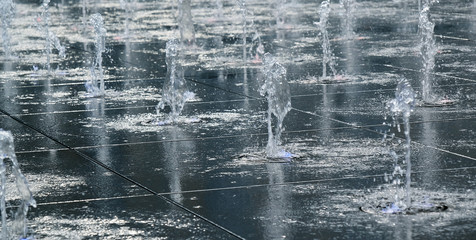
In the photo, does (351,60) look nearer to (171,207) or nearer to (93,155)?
(93,155)

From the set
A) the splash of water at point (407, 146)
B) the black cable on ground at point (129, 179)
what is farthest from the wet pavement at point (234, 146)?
the splash of water at point (407, 146)

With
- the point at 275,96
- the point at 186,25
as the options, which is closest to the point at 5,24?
the point at 186,25

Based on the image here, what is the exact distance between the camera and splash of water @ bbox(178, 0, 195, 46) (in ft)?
52.4

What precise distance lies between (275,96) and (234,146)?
551 millimetres

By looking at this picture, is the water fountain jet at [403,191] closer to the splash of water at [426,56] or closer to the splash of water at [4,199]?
the splash of water at [4,199]

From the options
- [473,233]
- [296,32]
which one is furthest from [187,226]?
[296,32]

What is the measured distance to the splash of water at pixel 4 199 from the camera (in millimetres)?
5551

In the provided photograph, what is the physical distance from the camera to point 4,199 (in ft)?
18.8

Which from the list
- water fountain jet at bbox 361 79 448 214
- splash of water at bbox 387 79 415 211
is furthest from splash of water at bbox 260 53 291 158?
water fountain jet at bbox 361 79 448 214

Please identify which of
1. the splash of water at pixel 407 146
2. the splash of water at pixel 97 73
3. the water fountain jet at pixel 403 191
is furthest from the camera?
the splash of water at pixel 97 73

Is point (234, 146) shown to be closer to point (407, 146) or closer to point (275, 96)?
point (275, 96)

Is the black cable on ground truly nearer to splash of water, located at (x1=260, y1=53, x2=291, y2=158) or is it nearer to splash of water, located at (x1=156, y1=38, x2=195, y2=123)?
splash of water, located at (x1=260, y1=53, x2=291, y2=158)

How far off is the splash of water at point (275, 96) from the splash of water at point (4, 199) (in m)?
2.22

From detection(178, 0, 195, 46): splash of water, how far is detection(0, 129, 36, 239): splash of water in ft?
32.9
